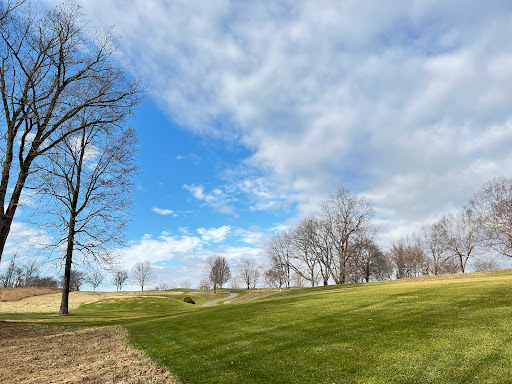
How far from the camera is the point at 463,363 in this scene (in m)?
5.42

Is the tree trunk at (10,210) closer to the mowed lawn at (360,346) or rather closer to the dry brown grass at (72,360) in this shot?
the dry brown grass at (72,360)

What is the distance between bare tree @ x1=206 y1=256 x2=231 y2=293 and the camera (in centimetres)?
9169

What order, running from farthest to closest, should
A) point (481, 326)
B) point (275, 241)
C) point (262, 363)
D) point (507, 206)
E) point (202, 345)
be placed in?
point (275, 241)
point (507, 206)
point (202, 345)
point (481, 326)
point (262, 363)

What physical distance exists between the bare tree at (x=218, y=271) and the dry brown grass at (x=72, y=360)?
80386mm

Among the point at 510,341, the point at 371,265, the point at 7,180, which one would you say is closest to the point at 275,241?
the point at 371,265

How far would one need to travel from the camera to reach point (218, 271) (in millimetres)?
93000

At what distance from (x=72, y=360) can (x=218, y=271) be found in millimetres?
87213

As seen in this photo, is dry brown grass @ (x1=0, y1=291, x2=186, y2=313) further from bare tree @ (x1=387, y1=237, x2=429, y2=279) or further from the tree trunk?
bare tree @ (x1=387, y1=237, x2=429, y2=279)

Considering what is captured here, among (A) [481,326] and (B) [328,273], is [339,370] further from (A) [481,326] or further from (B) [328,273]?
(B) [328,273]

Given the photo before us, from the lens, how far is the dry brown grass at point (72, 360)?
6.78 metres

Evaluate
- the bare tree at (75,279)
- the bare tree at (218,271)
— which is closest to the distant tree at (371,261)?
the bare tree at (218,271)

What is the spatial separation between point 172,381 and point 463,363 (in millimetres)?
6048

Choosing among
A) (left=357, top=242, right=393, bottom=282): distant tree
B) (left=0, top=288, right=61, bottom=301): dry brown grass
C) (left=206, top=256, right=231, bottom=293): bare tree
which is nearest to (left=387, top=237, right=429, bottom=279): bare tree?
(left=357, top=242, right=393, bottom=282): distant tree

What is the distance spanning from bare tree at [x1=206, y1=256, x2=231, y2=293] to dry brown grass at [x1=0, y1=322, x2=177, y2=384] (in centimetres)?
8039
